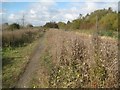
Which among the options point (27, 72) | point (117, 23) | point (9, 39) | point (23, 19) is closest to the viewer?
point (27, 72)

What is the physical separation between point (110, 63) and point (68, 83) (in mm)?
1299

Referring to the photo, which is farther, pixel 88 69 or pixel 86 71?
pixel 88 69

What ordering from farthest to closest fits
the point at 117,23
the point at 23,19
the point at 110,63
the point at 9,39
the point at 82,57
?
the point at 23,19, the point at 117,23, the point at 9,39, the point at 82,57, the point at 110,63

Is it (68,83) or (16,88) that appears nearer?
(68,83)

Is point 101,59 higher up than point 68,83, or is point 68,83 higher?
point 101,59

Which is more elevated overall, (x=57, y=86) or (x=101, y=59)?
(x=101, y=59)

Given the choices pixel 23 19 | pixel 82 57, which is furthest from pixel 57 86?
pixel 23 19

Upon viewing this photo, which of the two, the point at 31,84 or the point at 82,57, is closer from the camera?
the point at 31,84

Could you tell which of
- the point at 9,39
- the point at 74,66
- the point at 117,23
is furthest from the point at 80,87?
the point at 117,23

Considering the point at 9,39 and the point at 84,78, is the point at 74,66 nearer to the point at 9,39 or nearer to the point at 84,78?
the point at 84,78

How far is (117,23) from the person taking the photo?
149 feet

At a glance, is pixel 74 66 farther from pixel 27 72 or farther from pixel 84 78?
pixel 27 72

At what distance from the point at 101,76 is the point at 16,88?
3.05 meters

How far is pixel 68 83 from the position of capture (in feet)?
27.3
